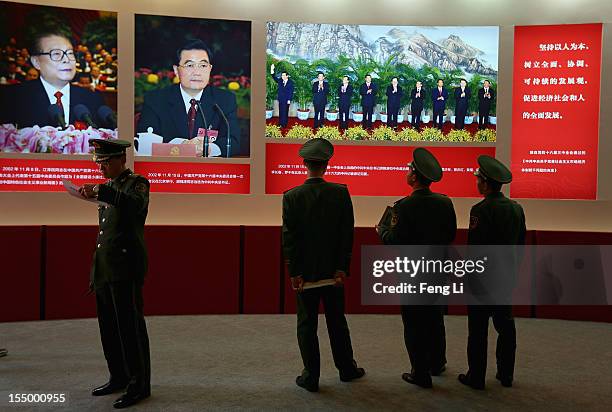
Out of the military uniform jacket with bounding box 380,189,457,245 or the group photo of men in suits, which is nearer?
the military uniform jacket with bounding box 380,189,457,245

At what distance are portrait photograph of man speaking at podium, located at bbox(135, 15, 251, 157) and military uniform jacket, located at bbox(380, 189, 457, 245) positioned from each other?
3.25 metres

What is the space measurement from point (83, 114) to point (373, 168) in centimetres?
332

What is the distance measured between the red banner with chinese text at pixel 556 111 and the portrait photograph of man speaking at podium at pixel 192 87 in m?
3.18

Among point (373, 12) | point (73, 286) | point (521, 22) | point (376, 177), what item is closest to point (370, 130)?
point (376, 177)

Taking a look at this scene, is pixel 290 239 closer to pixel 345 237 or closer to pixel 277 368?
pixel 345 237

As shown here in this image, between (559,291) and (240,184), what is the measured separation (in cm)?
372

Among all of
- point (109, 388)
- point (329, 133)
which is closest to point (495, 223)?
point (109, 388)

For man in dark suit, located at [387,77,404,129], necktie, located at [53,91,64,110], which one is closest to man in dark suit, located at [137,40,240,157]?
necktie, located at [53,91,64,110]

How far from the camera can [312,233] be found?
3816mm

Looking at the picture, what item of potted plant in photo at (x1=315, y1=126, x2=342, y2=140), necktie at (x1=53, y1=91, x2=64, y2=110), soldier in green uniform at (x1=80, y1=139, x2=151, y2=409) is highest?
A: necktie at (x1=53, y1=91, x2=64, y2=110)

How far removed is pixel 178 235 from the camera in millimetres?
6184

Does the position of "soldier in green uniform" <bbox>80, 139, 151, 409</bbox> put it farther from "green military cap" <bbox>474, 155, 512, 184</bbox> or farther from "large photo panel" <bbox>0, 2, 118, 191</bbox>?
"large photo panel" <bbox>0, 2, 118, 191</bbox>

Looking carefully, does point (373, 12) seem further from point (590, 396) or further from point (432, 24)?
point (590, 396)

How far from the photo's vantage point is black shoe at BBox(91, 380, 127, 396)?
3635 millimetres
